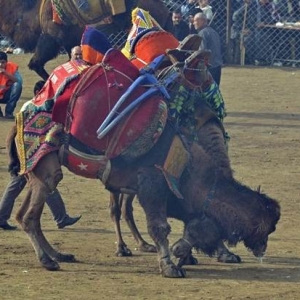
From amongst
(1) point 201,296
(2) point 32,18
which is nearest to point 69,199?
(1) point 201,296

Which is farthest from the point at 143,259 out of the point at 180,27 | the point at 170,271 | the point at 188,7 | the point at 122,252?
the point at 188,7

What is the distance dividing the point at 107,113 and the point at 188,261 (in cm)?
125

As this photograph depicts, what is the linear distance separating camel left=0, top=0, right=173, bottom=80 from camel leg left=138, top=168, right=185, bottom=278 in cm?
627

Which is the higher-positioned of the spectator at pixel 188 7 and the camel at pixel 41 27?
the camel at pixel 41 27

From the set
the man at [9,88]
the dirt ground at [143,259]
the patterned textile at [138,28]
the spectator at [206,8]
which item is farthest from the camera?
the spectator at [206,8]

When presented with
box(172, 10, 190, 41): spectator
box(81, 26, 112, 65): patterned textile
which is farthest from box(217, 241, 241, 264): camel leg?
box(172, 10, 190, 41): spectator

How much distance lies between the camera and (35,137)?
27.5 feet

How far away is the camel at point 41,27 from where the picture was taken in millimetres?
14555

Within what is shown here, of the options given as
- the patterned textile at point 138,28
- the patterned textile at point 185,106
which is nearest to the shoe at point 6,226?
the patterned textile at point 138,28

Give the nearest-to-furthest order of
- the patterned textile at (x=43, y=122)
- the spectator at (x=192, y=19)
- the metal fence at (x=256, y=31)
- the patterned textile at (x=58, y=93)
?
the patterned textile at (x=58, y=93) < the patterned textile at (x=43, y=122) < the spectator at (x=192, y=19) < the metal fence at (x=256, y=31)

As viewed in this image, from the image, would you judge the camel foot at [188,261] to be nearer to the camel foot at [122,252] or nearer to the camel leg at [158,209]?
the camel leg at [158,209]

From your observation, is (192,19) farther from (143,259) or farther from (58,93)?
(58,93)

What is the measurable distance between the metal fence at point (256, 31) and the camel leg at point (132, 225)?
453 inches

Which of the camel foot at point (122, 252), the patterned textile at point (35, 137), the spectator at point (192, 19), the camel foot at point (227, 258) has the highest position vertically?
the patterned textile at point (35, 137)
